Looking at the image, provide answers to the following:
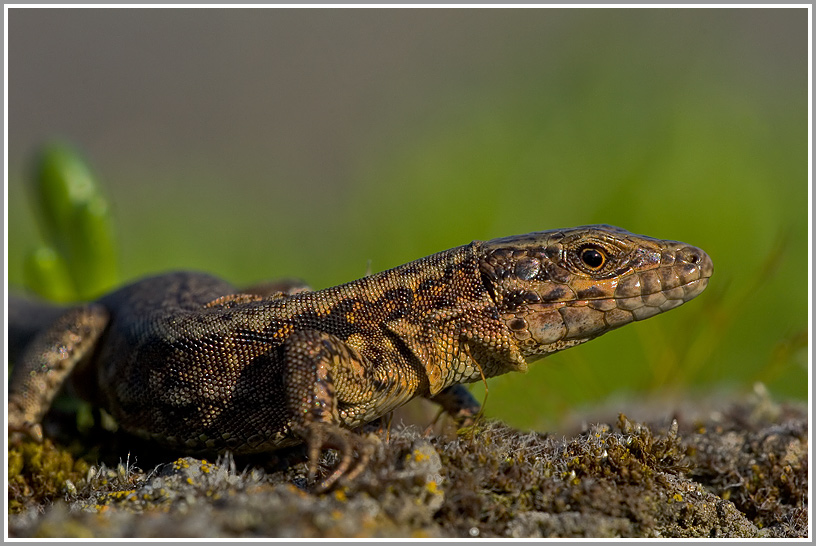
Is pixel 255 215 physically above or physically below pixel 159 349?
below

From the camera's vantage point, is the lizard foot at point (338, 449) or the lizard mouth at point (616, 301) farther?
the lizard mouth at point (616, 301)

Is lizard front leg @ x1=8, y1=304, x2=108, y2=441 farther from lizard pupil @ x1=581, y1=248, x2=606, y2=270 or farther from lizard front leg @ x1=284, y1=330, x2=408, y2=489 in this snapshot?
lizard pupil @ x1=581, y1=248, x2=606, y2=270

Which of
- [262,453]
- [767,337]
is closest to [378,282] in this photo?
[262,453]

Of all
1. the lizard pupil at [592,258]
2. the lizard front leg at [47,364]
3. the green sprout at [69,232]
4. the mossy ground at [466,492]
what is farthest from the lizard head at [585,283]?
the green sprout at [69,232]

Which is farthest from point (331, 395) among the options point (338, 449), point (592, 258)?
point (592, 258)

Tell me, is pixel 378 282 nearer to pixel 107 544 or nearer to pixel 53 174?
pixel 107 544

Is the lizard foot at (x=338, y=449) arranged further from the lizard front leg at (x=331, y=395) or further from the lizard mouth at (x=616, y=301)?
the lizard mouth at (x=616, y=301)

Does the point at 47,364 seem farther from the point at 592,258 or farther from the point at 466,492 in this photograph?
the point at 592,258
